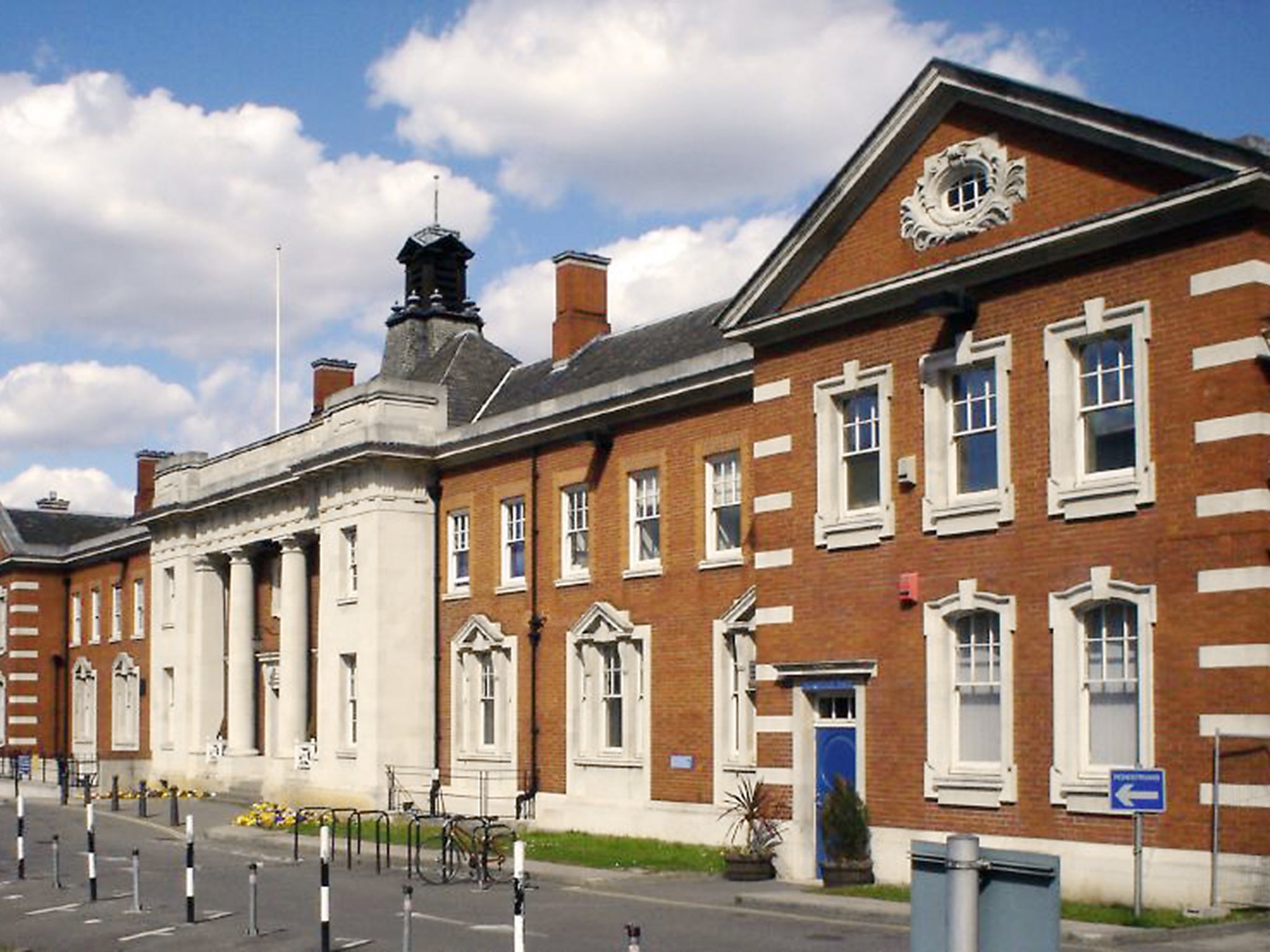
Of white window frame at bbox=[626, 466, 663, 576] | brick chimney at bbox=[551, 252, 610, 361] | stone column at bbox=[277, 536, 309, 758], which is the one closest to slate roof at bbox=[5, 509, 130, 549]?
stone column at bbox=[277, 536, 309, 758]

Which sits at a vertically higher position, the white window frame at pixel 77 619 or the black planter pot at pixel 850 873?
the white window frame at pixel 77 619

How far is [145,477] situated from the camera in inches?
2415

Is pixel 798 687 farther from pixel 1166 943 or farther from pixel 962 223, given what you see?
pixel 1166 943

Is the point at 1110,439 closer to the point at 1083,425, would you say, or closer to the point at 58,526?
the point at 1083,425

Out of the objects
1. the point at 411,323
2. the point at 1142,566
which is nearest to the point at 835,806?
the point at 1142,566

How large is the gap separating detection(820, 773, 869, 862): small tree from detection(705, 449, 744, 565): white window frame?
680 centimetres

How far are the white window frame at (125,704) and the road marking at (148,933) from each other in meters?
36.3

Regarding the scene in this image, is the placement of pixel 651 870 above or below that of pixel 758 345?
below

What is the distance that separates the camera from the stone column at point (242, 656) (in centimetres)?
4756

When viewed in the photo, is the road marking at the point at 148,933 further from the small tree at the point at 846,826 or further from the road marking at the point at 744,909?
the small tree at the point at 846,826

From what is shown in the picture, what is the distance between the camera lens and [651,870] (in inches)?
1063

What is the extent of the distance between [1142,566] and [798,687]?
21.7ft

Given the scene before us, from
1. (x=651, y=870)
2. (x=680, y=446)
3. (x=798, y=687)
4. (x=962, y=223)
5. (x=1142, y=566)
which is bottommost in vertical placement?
(x=651, y=870)

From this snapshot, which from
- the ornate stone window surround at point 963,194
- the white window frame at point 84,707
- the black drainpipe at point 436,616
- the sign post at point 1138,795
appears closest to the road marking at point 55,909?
the sign post at point 1138,795
